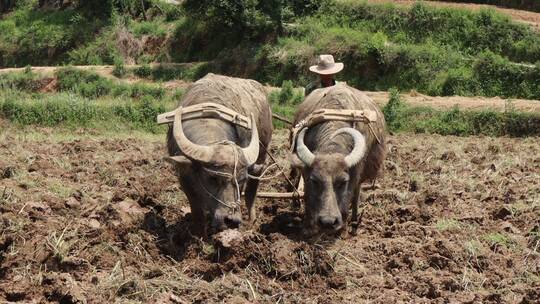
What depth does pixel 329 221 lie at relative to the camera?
6.46 metres

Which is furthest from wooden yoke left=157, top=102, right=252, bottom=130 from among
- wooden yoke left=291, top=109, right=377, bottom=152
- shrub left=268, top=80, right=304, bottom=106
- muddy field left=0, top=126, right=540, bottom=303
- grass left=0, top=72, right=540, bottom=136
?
shrub left=268, top=80, right=304, bottom=106

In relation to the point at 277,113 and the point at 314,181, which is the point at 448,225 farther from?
the point at 277,113

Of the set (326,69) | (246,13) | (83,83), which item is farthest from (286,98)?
(326,69)

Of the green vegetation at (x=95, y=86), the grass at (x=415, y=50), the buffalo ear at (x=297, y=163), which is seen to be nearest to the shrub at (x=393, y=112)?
the grass at (x=415, y=50)

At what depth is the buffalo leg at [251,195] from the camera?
7585 mm

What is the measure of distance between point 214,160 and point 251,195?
1.36 m

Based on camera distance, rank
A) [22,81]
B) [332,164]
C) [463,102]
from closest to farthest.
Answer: [332,164] < [463,102] < [22,81]

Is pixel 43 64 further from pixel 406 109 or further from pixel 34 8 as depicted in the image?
pixel 406 109

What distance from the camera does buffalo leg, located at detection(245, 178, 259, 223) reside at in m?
7.58

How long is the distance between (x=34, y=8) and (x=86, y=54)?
7.47 meters

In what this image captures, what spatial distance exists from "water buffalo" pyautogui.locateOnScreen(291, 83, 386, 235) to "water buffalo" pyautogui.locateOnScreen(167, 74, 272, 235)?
0.59m

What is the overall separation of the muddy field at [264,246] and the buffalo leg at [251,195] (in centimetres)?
17

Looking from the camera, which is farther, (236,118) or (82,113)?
(82,113)

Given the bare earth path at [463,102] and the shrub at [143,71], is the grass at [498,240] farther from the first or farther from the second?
the shrub at [143,71]
